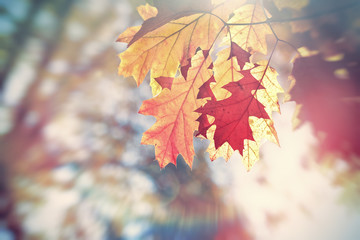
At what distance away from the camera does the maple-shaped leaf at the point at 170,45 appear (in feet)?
3.12

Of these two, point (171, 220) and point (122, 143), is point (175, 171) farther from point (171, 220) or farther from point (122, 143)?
point (171, 220)

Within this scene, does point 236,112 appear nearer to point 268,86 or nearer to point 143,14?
point 268,86

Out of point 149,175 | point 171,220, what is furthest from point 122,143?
point 171,220

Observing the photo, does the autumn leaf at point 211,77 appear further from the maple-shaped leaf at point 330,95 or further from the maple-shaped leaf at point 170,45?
the maple-shaped leaf at point 330,95

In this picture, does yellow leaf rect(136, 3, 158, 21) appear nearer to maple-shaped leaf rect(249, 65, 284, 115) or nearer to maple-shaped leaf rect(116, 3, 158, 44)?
maple-shaped leaf rect(116, 3, 158, 44)

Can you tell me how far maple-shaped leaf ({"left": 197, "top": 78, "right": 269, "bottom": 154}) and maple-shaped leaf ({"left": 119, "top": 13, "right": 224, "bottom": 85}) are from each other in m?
0.25

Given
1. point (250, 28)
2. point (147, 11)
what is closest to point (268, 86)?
point (250, 28)

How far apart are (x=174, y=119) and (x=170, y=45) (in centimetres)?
37

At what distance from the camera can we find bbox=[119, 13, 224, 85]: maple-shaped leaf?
95 cm

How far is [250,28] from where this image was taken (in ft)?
3.33

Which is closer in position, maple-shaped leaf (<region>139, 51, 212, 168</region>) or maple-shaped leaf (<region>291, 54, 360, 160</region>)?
maple-shaped leaf (<region>291, 54, 360, 160</region>)

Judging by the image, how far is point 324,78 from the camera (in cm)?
87

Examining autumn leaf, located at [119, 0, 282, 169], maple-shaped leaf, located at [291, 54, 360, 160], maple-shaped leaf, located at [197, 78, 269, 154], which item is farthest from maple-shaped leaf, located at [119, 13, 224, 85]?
maple-shaped leaf, located at [291, 54, 360, 160]

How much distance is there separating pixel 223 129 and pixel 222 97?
0.18m
